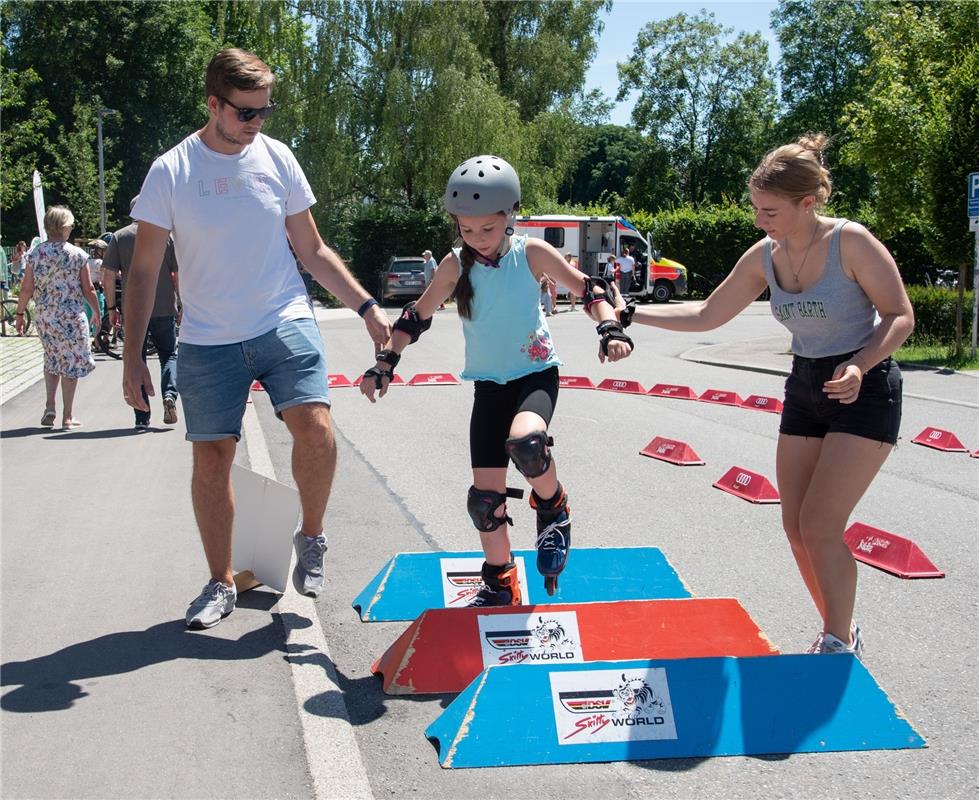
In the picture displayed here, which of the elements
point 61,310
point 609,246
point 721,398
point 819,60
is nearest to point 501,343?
point 61,310

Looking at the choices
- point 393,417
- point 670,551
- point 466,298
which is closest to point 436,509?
point 670,551

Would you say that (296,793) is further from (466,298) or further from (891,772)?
(466,298)

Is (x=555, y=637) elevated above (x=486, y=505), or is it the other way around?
(x=486, y=505)

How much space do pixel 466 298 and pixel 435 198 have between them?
38.8 meters

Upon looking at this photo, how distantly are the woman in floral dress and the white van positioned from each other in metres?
28.9

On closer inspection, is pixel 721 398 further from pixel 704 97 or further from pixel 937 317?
pixel 704 97

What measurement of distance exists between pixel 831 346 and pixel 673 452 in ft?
16.6

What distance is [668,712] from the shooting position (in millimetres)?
3537

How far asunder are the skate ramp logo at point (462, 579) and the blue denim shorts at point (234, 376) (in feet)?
3.28

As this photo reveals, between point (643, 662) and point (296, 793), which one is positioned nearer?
point (296, 793)

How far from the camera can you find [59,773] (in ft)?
10.8

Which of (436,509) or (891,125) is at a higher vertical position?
(891,125)

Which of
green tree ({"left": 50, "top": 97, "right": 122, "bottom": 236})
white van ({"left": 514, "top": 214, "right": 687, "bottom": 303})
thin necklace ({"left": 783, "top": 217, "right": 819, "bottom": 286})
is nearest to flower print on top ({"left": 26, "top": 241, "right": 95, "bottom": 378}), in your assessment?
thin necklace ({"left": 783, "top": 217, "right": 819, "bottom": 286})

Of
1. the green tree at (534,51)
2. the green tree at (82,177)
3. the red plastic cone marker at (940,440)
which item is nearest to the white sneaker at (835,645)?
the red plastic cone marker at (940,440)
